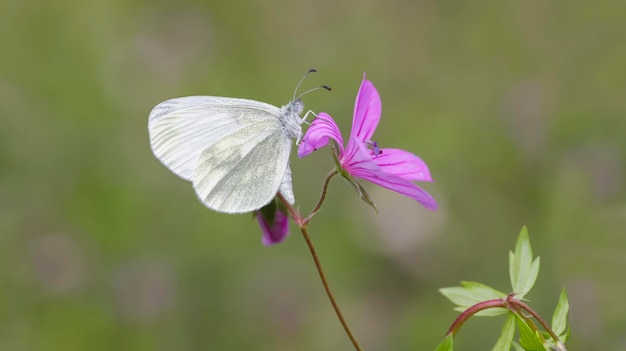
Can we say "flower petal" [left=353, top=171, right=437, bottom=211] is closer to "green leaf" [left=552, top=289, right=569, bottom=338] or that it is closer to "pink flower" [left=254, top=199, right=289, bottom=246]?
"pink flower" [left=254, top=199, right=289, bottom=246]

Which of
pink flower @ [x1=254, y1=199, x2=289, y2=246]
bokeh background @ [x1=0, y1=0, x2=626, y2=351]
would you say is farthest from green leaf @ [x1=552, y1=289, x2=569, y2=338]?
bokeh background @ [x1=0, y1=0, x2=626, y2=351]

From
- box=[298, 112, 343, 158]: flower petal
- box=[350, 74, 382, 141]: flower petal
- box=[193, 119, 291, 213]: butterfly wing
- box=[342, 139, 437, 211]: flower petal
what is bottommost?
box=[193, 119, 291, 213]: butterfly wing

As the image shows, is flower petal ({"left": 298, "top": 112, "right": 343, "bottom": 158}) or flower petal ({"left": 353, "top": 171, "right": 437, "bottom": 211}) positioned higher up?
flower petal ({"left": 298, "top": 112, "right": 343, "bottom": 158})

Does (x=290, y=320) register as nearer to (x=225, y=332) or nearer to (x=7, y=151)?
(x=225, y=332)

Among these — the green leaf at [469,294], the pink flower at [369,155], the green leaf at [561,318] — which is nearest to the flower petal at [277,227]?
the pink flower at [369,155]

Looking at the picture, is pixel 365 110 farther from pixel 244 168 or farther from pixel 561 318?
pixel 561 318

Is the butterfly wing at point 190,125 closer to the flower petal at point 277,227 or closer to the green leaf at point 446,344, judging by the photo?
the flower petal at point 277,227
